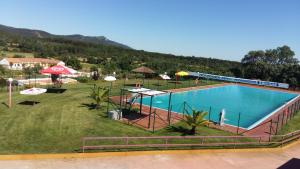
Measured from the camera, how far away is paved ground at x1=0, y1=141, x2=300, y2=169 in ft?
37.5

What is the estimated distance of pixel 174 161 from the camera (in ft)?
41.9

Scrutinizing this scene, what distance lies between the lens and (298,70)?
5569cm

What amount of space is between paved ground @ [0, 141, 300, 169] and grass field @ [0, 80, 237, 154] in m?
1.47

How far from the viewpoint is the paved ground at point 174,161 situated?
11.4 meters

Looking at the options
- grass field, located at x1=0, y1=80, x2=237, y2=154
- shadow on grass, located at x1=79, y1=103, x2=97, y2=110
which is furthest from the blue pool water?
grass field, located at x1=0, y1=80, x2=237, y2=154

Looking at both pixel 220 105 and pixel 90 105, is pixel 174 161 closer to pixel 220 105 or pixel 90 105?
pixel 90 105

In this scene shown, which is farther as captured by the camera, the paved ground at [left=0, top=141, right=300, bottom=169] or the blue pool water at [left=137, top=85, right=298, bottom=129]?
the blue pool water at [left=137, top=85, right=298, bottom=129]

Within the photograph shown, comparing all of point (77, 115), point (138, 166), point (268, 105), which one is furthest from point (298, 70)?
point (138, 166)

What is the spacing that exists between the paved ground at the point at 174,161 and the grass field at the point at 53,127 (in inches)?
58.0

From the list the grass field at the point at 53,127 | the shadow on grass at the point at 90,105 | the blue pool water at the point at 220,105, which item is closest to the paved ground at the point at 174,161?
the grass field at the point at 53,127

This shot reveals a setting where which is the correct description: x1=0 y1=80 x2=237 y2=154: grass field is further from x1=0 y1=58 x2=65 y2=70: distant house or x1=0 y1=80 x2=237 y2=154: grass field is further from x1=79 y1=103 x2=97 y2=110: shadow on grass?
x1=0 y1=58 x2=65 y2=70: distant house

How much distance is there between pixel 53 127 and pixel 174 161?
23.3 feet

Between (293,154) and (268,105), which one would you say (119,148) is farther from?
(268,105)

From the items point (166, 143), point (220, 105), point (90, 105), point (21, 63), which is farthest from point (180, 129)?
point (21, 63)
